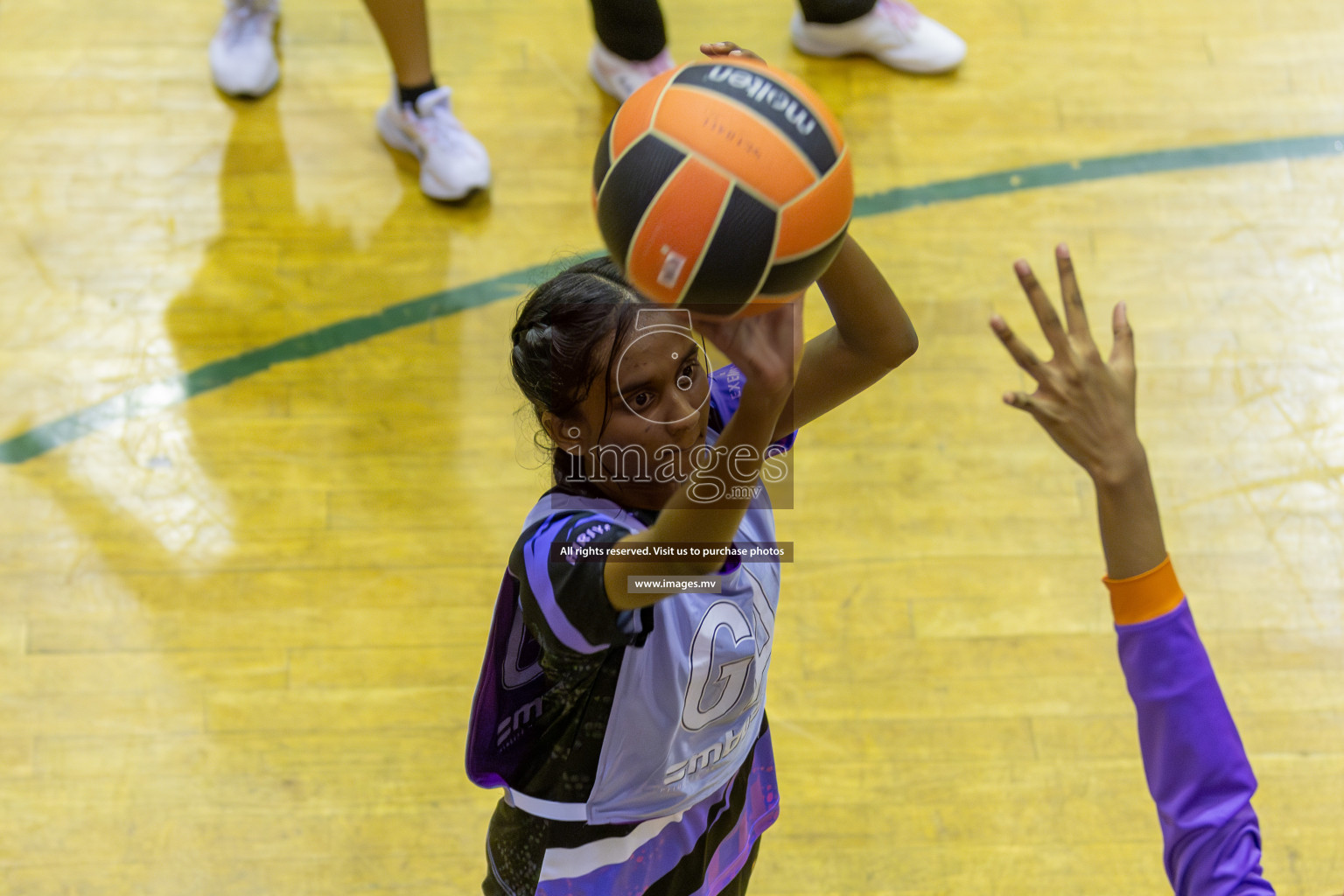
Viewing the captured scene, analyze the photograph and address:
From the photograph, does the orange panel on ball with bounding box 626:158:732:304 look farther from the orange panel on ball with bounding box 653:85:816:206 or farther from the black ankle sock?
the black ankle sock

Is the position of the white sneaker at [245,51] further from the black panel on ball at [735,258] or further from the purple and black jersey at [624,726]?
the black panel on ball at [735,258]

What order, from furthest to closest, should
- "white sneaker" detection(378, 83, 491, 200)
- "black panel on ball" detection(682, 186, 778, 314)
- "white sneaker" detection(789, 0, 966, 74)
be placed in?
"white sneaker" detection(789, 0, 966, 74)
"white sneaker" detection(378, 83, 491, 200)
"black panel on ball" detection(682, 186, 778, 314)

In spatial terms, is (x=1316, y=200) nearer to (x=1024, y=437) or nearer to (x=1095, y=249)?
(x=1095, y=249)

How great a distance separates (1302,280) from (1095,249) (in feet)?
1.77

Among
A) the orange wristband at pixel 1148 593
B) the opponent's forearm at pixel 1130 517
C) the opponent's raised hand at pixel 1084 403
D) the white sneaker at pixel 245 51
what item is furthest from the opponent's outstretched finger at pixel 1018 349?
the white sneaker at pixel 245 51

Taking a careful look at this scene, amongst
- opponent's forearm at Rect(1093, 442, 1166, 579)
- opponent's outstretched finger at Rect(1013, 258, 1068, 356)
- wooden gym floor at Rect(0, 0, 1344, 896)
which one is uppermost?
opponent's outstretched finger at Rect(1013, 258, 1068, 356)

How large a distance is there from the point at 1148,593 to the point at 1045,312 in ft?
1.05

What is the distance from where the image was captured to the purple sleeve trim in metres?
1.25

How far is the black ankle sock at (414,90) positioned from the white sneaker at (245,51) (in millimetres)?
462

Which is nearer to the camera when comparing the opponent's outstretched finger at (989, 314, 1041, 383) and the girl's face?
the opponent's outstretched finger at (989, 314, 1041, 383)

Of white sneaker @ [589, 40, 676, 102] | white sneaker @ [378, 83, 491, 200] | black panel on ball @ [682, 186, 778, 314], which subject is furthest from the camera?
white sneaker @ [589, 40, 676, 102]

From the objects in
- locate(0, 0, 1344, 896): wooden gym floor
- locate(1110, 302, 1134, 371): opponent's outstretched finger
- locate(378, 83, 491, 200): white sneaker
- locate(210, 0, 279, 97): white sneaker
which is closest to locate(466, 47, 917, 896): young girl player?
locate(1110, 302, 1134, 371): opponent's outstretched finger

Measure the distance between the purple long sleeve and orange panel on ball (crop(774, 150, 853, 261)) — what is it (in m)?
0.56

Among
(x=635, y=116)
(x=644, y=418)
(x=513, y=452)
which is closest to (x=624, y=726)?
(x=644, y=418)
